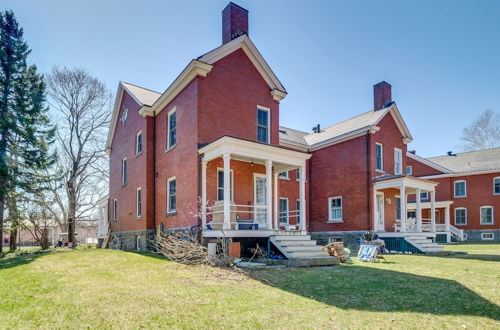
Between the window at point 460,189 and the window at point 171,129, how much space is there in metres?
29.6

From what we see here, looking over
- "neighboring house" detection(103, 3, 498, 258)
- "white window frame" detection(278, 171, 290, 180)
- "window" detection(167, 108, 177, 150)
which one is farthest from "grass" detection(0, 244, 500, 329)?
"white window frame" detection(278, 171, 290, 180)

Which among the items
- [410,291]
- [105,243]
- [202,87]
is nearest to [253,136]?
[202,87]

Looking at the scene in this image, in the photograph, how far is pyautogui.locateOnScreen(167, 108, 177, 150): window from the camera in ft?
51.2

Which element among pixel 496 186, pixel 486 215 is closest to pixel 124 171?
pixel 486 215

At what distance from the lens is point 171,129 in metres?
15.9

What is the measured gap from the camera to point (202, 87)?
1383cm

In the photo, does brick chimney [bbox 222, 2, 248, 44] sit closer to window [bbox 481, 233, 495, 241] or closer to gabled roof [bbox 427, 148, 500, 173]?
gabled roof [bbox 427, 148, 500, 173]

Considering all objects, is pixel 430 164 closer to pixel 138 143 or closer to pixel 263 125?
pixel 263 125

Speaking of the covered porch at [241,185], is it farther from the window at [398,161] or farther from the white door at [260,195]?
the window at [398,161]

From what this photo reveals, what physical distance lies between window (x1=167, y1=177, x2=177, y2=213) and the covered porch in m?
2.61

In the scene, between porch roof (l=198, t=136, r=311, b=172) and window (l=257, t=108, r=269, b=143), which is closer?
porch roof (l=198, t=136, r=311, b=172)

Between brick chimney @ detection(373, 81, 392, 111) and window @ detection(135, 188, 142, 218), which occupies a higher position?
brick chimney @ detection(373, 81, 392, 111)

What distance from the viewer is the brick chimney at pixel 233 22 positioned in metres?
15.6

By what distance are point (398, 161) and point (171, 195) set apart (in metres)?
15.9
